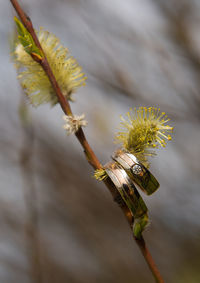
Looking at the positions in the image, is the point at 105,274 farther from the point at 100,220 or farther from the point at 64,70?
the point at 64,70

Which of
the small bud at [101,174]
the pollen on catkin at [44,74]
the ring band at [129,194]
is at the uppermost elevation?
the pollen on catkin at [44,74]

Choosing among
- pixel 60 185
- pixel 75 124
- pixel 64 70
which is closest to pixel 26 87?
pixel 64 70

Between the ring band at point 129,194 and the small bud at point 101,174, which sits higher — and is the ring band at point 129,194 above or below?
below

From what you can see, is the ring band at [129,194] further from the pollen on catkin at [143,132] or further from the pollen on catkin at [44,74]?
the pollen on catkin at [44,74]

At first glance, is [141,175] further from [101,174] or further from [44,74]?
[44,74]

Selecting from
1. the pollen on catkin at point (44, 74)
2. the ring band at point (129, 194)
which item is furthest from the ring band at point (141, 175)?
the pollen on catkin at point (44, 74)

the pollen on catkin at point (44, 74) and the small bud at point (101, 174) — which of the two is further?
the pollen on catkin at point (44, 74)
